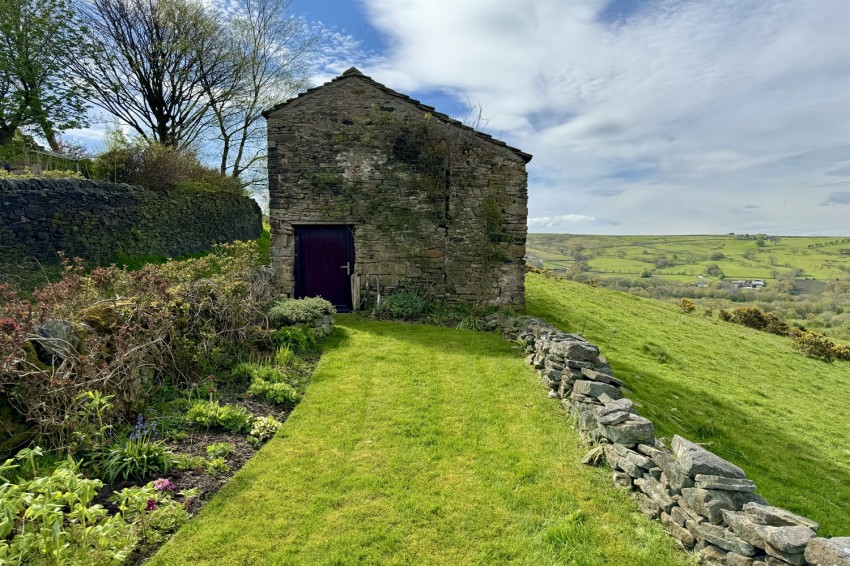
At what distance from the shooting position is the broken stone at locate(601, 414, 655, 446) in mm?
5020

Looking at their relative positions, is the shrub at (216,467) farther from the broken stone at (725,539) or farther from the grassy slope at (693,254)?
the grassy slope at (693,254)

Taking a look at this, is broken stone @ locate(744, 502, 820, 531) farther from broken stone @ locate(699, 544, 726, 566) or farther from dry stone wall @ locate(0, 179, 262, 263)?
dry stone wall @ locate(0, 179, 262, 263)

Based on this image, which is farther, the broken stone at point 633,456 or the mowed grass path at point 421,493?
the broken stone at point 633,456

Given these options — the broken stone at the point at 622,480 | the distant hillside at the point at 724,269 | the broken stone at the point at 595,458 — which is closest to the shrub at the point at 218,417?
the broken stone at the point at 595,458

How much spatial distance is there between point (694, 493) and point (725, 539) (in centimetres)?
43

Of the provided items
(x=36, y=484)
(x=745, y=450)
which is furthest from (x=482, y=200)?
(x=36, y=484)

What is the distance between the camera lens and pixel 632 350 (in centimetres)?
1232

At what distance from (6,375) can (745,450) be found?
10.2m

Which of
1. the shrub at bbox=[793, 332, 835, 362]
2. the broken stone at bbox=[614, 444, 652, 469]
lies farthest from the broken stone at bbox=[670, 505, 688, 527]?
the shrub at bbox=[793, 332, 835, 362]

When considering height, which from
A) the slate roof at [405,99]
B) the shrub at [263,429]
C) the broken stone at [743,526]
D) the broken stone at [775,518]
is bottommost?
the shrub at [263,429]

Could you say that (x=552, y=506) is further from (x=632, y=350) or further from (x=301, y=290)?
(x=301, y=290)

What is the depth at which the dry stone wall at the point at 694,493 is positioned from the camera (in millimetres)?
3244

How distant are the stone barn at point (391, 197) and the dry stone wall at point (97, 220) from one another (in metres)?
4.60

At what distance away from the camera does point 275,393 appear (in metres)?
6.68
